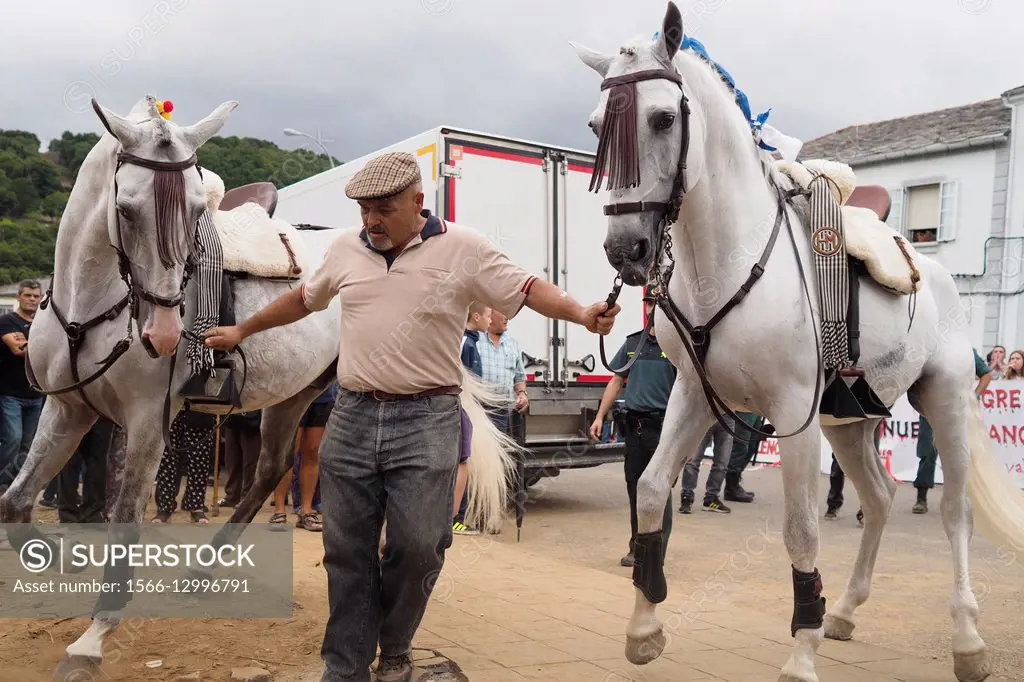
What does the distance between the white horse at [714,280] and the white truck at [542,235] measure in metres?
5.36

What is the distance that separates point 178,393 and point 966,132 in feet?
89.8

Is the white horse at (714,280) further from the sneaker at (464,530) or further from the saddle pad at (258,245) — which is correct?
the sneaker at (464,530)

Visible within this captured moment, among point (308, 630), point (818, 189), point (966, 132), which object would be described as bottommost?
point (308, 630)

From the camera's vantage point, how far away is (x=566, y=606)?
5570mm

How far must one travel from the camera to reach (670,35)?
3.54m

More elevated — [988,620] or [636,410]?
[636,410]

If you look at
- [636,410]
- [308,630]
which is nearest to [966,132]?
[636,410]

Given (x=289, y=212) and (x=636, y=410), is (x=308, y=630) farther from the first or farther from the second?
(x=289, y=212)

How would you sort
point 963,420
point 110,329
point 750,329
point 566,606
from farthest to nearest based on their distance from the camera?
point 566,606 → point 963,420 → point 110,329 → point 750,329

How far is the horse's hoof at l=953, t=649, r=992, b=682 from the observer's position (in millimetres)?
4398

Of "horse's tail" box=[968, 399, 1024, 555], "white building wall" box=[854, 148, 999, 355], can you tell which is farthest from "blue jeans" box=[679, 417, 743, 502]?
"white building wall" box=[854, 148, 999, 355]

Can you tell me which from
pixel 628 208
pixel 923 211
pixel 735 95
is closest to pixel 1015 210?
pixel 923 211

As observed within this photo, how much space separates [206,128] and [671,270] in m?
2.25

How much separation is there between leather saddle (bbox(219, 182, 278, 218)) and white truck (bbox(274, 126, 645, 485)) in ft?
10.6
